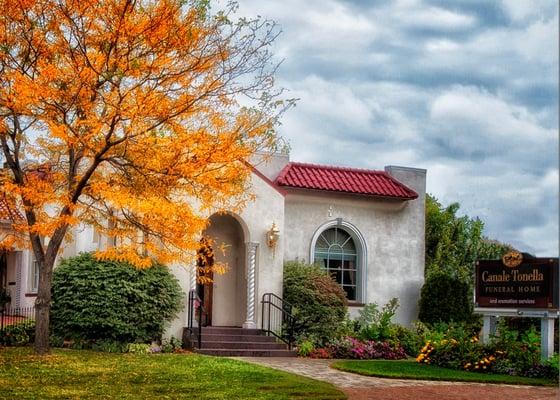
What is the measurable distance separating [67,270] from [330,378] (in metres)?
6.84

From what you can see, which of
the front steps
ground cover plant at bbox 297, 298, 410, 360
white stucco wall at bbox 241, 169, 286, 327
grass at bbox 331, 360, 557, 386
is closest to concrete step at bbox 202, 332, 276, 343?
the front steps

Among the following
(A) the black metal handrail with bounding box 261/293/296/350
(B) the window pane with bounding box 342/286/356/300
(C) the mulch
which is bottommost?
(C) the mulch

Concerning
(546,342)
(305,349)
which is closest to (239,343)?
(305,349)

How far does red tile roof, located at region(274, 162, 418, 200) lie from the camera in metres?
24.5

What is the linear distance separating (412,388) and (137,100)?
6831mm

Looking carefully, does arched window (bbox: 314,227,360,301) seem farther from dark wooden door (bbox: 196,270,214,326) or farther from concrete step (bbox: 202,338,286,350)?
concrete step (bbox: 202,338,286,350)

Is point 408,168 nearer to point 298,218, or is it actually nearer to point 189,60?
point 298,218

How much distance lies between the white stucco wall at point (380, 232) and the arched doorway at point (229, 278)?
1.40m

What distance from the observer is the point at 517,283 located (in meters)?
19.0

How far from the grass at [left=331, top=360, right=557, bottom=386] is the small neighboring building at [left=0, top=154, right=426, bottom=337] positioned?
4156mm

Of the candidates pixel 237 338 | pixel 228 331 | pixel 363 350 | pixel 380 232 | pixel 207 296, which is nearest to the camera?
pixel 237 338

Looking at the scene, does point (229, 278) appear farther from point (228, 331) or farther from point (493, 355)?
point (493, 355)

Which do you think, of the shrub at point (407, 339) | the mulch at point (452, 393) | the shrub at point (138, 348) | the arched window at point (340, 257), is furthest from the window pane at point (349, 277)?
the mulch at point (452, 393)

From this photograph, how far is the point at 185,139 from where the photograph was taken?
15086 millimetres
